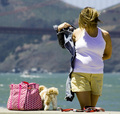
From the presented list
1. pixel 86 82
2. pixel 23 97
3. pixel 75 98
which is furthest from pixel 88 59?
pixel 75 98

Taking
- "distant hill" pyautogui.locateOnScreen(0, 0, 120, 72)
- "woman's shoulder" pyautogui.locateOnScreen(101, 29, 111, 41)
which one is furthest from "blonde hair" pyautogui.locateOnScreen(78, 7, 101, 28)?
"distant hill" pyautogui.locateOnScreen(0, 0, 120, 72)

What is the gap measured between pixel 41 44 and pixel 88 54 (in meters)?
127

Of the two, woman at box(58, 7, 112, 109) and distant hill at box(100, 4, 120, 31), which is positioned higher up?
distant hill at box(100, 4, 120, 31)

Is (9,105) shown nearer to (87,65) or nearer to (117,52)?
(87,65)

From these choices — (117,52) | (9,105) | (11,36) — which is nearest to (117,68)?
(117,52)

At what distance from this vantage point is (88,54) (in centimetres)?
349

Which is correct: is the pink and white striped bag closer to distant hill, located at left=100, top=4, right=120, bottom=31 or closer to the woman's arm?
the woman's arm

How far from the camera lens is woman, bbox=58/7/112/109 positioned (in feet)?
11.3

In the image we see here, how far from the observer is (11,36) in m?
142

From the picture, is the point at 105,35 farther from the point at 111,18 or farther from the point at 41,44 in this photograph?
the point at 41,44

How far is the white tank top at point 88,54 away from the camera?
346cm

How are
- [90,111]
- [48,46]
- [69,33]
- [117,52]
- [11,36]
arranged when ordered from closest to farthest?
[90,111] < [69,33] < [117,52] < [48,46] < [11,36]

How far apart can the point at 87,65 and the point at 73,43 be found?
0.71 ft

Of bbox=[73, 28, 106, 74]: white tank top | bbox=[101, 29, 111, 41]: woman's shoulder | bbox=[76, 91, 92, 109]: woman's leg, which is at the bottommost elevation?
bbox=[76, 91, 92, 109]: woman's leg
